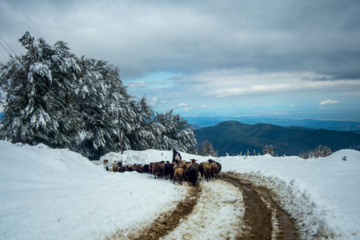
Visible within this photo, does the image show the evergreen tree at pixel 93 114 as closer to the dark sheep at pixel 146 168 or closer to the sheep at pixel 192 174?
the dark sheep at pixel 146 168

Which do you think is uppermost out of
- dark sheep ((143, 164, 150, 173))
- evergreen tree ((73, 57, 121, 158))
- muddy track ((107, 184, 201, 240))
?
evergreen tree ((73, 57, 121, 158))

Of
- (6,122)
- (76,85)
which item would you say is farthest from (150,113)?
(6,122)

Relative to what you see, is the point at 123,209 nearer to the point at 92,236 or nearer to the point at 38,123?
the point at 92,236

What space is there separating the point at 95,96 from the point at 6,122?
9.01 m

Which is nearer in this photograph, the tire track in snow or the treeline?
the tire track in snow

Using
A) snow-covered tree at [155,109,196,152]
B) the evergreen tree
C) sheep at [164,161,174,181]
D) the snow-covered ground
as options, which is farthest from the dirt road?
snow-covered tree at [155,109,196,152]

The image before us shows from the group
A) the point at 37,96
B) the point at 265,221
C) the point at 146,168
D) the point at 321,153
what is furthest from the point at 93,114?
the point at 321,153

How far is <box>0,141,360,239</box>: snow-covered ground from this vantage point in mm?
4973

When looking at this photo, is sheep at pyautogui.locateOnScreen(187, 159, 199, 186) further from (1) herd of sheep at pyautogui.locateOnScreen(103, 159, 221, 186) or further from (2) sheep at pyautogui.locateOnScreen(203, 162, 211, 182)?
(2) sheep at pyautogui.locateOnScreen(203, 162, 211, 182)

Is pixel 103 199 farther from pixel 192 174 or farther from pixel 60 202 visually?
pixel 192 174

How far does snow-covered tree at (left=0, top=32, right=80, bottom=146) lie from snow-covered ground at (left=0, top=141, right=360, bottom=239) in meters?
7.40

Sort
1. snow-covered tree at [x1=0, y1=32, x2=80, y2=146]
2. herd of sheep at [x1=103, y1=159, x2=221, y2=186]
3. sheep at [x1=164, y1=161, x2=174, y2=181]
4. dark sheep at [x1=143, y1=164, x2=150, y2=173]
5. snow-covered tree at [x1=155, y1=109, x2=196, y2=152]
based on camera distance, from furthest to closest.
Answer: snow-covered tree at [x1=155, y1=109, x2=196, y2=152], snow-covered tree at [x1=0, y1=32, x2=80, y2=146], dark sheep at [x1=143, y1=164, x2=150, y2=173], sheep at [x1=164, y1=161, x2=174, y2=181], herd of sheep at [x1=103, y1=159, x2=221, y2=186]

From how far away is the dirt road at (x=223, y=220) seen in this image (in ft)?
17.1

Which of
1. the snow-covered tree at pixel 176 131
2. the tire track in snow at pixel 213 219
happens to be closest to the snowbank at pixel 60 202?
the tire track in snow at pixel 213 219
